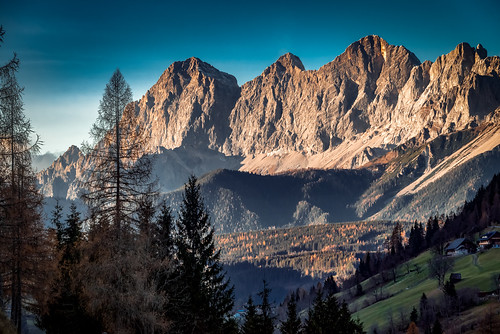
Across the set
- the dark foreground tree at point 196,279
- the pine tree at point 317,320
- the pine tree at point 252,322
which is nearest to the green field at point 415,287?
the pine tree at point 317,320

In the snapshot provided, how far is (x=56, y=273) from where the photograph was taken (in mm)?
42781

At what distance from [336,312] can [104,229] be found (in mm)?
33994

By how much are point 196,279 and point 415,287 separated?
3961 inches

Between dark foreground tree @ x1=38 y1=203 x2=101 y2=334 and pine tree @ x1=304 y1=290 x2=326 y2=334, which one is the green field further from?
dark foreground tree @ x1=38 y1=203 x2=101 y2=334

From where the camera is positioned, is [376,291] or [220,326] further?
[376,291]

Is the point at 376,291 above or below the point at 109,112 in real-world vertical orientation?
below

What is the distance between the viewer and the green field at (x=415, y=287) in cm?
10531

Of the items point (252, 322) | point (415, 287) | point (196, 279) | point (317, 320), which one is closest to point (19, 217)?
point (196, 279)

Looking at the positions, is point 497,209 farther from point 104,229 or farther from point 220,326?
point 104,229

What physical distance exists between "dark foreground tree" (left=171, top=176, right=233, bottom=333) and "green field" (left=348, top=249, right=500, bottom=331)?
232ft

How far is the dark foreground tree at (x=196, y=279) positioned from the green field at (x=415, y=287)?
232ft

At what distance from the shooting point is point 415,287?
128m

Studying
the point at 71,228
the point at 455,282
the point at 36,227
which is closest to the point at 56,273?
the point at 36,227

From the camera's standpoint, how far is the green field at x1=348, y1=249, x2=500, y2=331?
4146 inches
